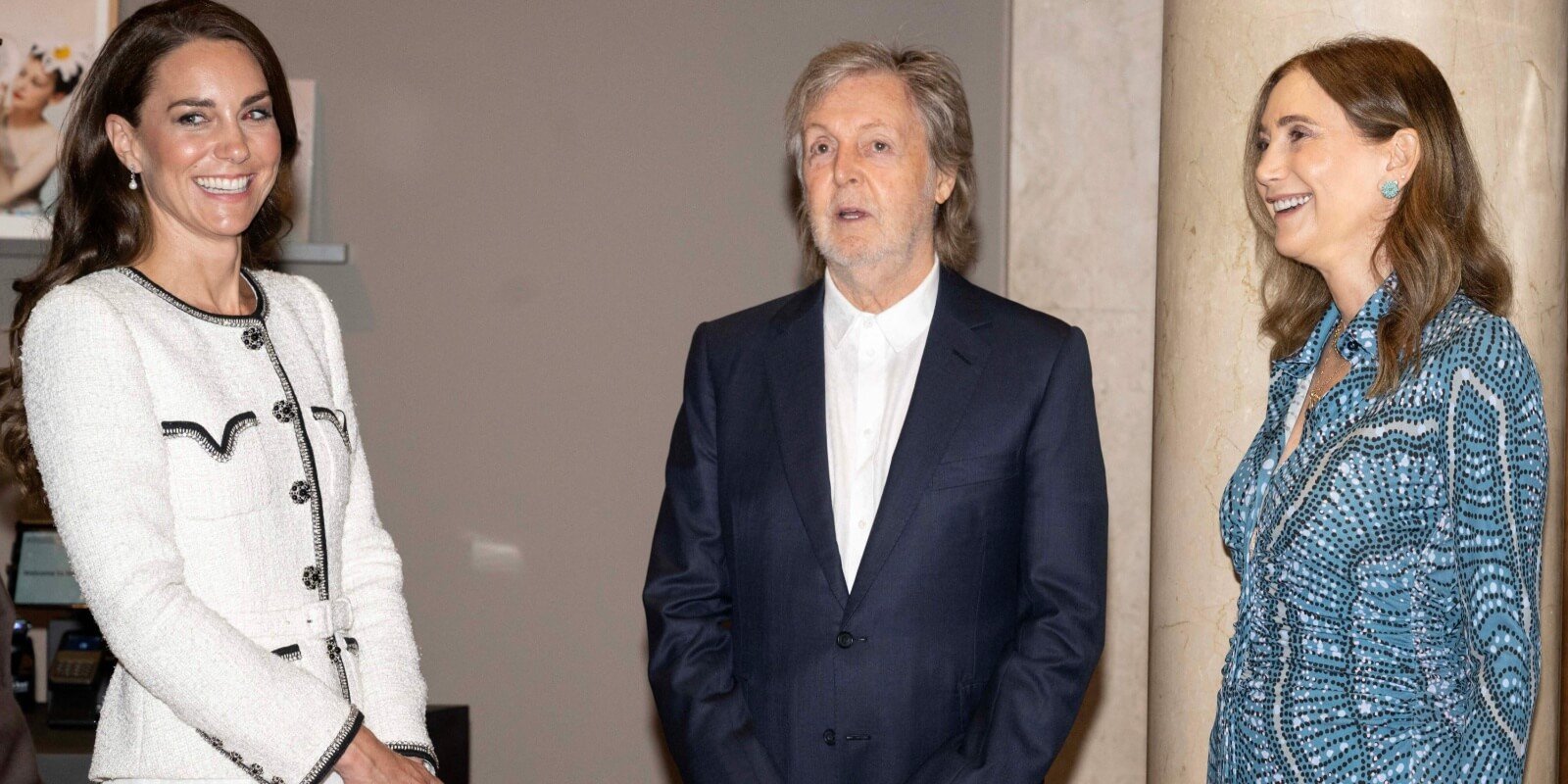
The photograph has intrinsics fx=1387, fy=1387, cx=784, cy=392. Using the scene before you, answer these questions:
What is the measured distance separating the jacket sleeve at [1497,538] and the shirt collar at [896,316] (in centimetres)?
86

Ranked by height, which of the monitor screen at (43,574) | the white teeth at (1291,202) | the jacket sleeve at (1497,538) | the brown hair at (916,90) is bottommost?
the monitor screen at (43,574)

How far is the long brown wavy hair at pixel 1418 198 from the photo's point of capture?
188cm

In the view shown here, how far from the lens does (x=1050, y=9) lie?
149 inches

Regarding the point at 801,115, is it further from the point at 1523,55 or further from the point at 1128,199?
the point at 1128,199

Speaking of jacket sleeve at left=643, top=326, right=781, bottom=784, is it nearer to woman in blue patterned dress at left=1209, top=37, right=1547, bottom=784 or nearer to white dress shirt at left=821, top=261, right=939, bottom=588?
white dress shirt at left=821, top=261, right=939, bottom=588

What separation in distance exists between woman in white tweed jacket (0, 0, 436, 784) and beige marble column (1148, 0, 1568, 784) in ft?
4.95

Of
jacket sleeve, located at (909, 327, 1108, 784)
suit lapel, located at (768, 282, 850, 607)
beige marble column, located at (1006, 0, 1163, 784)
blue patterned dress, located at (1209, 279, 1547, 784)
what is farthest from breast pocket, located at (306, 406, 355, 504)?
beige marble column, located at (1006, 0, 1163, 784)

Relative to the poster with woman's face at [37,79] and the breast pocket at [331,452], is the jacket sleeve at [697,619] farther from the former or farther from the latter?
the poster with woman's face at [37,79]

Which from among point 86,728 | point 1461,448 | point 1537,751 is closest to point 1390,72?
point 1461,448

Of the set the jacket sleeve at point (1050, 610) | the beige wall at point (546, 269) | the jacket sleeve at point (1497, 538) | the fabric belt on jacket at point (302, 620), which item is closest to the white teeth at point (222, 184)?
the fabric belt on jacket at point (302, 620)

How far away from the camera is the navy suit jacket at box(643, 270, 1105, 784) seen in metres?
2.14

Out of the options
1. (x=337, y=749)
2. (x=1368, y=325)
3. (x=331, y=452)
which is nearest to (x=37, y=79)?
(x=331, y=452)

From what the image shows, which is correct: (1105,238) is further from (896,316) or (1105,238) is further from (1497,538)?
(1497,538)

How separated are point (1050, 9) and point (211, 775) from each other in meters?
2.92
